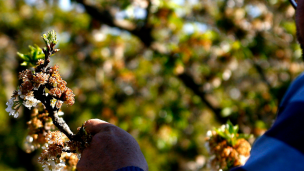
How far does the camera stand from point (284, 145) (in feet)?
1.76

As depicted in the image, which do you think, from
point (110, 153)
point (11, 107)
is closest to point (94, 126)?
point (110, 153)

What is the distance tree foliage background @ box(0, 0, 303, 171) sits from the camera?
2689mm

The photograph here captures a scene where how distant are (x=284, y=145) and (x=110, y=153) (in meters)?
0.45

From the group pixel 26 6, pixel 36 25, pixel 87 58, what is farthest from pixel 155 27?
pixel 26 6

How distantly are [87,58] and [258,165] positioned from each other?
3308 millimetres

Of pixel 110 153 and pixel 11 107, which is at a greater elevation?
pixel 11 107

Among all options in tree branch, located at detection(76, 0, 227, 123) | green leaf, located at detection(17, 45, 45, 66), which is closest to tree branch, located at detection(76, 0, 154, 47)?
tree branch, located at detection(76, 0, 227, 123)

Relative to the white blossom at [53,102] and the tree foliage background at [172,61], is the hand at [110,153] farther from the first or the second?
the tree foliage background at [172,61]

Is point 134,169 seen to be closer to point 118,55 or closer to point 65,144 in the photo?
point 65,144

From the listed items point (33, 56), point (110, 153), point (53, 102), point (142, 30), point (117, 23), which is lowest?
point (110, 153)

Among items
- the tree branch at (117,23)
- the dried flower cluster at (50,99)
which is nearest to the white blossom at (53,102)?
the dried flower cluster at (50,99)

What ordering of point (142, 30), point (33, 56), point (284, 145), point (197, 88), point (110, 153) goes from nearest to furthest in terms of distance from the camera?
point (284, 145), point (110, 153), point (33, 56), point (142, 30), point (197, 88)

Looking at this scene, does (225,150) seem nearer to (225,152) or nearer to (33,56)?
(225,152)

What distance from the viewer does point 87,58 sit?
142 inches
